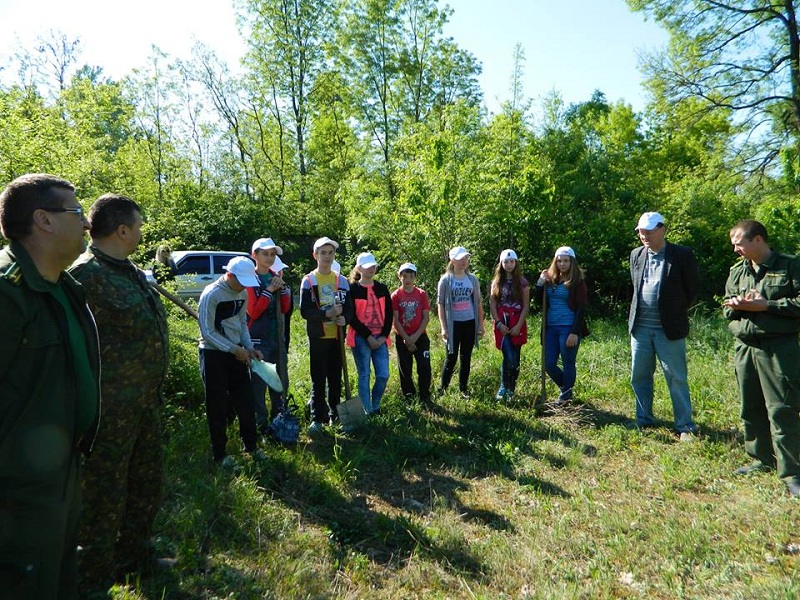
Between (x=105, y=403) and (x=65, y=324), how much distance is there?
766 mm

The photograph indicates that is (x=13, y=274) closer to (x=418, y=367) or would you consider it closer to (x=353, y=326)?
(x=353, y=326)

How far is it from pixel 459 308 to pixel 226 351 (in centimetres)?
312

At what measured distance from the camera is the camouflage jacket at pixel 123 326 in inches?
103

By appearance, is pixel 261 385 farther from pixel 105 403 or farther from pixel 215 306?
pixel 105 403

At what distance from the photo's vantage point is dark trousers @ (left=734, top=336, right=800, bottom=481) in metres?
3.93

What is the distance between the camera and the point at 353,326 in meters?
5.78

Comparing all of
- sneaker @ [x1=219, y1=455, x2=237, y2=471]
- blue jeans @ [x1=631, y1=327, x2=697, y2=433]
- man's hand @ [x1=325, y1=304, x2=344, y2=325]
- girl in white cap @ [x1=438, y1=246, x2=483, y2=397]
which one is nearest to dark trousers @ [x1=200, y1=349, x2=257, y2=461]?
sneaker @ [x1=219, y1=455, x2=237, y2=471]

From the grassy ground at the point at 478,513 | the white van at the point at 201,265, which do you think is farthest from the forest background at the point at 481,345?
the white van at the point at 201,265

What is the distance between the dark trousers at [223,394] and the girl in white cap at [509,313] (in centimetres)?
322

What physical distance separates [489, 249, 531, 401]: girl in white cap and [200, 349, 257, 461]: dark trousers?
10.6 ft

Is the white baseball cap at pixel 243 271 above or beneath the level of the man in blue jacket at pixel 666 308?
above

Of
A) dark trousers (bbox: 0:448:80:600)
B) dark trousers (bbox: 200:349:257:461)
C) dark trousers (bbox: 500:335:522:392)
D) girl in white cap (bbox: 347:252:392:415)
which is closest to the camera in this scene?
dark trousers (bbox: 0:448:80:600)

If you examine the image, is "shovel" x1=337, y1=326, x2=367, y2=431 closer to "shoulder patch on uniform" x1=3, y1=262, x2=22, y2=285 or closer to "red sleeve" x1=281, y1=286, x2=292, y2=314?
"red sleeve" x1=281, y1=286, x2=292, y2=314

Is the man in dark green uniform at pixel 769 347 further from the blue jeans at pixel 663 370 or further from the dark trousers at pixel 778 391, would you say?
the blue jeans at pixel 663 370
